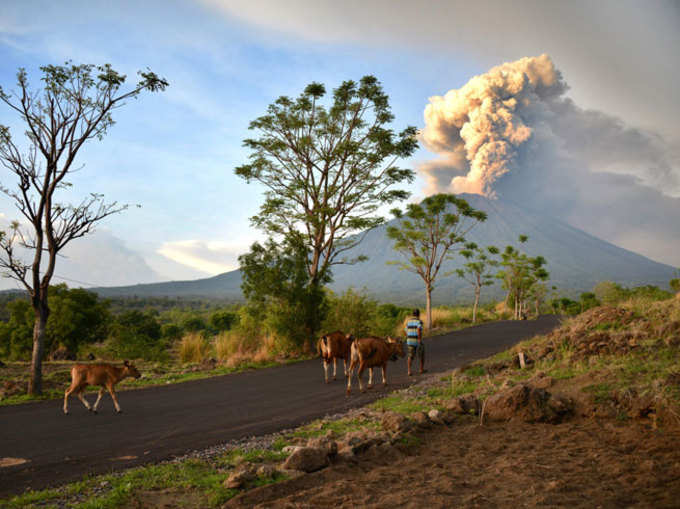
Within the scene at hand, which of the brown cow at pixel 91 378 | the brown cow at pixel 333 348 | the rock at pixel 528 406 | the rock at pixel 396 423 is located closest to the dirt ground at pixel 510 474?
the rock at pixel 396 423

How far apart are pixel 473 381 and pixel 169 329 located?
1216 inches

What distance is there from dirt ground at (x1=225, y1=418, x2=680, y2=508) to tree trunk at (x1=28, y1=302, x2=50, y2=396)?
1001cm

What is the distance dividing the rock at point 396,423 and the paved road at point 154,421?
2.20 metres

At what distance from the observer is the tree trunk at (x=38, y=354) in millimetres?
11605

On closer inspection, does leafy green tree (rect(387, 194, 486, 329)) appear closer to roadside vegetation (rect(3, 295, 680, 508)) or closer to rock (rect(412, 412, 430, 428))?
roadside vegetation (rect(3, 295, 680, 508))

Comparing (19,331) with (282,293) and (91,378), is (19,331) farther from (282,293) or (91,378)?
(91,378)

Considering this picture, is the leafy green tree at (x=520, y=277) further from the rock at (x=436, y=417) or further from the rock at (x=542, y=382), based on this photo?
the rock at (x=436, y=417)

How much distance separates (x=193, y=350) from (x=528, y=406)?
16591 mm

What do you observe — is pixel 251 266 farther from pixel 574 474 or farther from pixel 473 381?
pixel 574 474

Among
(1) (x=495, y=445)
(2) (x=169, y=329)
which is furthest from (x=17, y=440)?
(2) (x=169, y=329)

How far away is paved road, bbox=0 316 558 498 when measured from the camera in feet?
20.5

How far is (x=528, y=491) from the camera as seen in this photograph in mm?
4492

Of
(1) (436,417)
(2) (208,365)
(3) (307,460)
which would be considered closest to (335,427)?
(1) (436,417)

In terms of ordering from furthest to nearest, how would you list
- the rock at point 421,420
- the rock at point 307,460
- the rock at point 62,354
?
the rock at point 62,354, the rock at point 421,420, the rock at point 307,460
